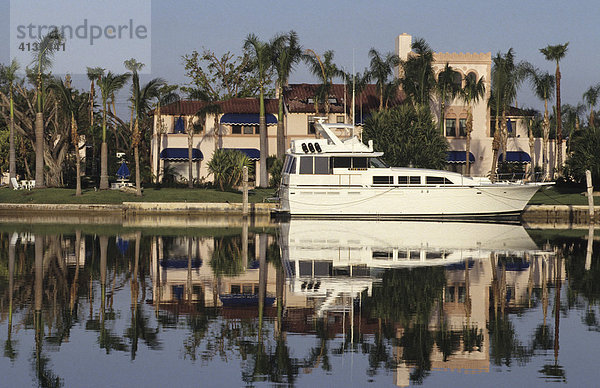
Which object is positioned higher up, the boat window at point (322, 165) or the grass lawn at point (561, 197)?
the boat window at point (322, 165)

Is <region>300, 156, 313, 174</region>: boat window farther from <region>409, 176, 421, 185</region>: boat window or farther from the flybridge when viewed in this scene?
<region>409, 176, 421, 185</region>: boat window

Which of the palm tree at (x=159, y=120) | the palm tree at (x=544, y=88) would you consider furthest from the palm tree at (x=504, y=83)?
the palm tree at (x=159, y=120)

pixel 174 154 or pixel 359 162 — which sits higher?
pixel 174 154

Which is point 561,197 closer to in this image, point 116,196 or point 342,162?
point 342,162

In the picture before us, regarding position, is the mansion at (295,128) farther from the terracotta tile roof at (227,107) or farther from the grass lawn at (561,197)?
the grass lawn at (561,197)

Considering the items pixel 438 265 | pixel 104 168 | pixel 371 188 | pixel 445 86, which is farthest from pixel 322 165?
pixel 438 265

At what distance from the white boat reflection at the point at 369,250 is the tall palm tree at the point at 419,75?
17.5m

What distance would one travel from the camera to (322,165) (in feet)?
152

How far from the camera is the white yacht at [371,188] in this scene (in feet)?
151

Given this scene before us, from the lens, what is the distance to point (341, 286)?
66.3 feet

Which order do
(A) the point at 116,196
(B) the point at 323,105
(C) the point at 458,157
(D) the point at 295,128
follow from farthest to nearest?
(D) the point at 295,128
(B) the point at 323,105
(C) the point at 458,157
(A) the point at 116,196

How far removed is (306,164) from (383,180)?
4327 mm

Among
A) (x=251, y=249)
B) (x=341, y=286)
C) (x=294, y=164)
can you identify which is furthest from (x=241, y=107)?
(x=341, y=286)

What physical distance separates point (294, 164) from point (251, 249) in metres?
17.6
